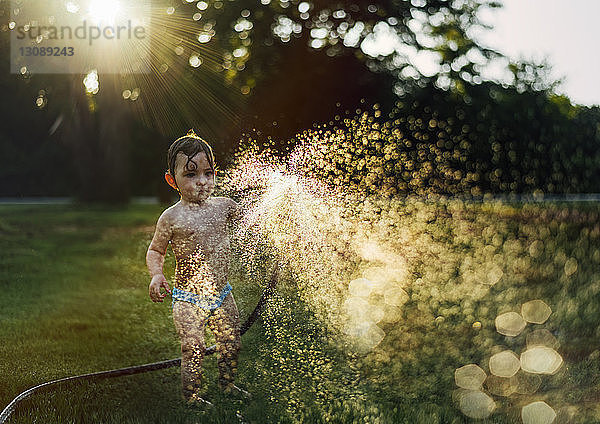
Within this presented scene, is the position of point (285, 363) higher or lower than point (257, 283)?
lower

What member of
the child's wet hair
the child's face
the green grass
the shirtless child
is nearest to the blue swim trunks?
the shirtless child

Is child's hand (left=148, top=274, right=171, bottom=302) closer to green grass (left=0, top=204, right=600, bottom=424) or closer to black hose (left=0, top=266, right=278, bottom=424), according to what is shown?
green grass (left=0, top=204, right=600, bottom=424)

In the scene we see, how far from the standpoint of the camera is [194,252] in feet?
9.57

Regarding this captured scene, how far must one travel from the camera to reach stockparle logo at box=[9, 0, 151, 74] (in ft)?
17.9

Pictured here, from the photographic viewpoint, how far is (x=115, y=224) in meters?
12.6

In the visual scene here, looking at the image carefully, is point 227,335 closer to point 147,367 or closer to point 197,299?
point 197,299

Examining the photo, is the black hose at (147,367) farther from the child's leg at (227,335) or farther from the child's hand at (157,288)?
the child's hand at (157,288)

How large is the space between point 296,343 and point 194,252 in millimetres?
858

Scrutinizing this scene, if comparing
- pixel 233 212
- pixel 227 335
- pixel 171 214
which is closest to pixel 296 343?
pixel 227 335

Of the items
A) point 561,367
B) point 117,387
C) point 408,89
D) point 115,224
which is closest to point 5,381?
point 117,387

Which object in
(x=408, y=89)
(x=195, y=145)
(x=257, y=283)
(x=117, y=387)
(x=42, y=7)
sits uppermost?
(x=408, y=89)

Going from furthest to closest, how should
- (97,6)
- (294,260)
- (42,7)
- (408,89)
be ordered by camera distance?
(408,89)
(97,6)
(42,7)
(294,260)

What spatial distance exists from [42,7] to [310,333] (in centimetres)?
375

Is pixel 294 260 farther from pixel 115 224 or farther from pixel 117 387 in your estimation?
pixel 115 224
